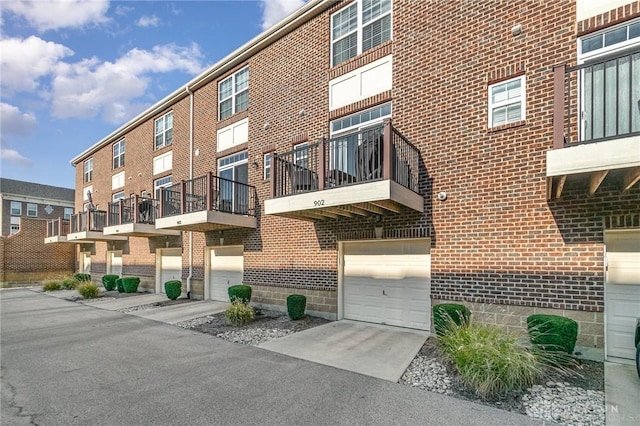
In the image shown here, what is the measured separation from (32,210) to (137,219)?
33.3 metres

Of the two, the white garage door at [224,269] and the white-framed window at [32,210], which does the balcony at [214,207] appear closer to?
the white garage door at [224,269]

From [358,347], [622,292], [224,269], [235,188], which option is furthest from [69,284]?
[622,292]

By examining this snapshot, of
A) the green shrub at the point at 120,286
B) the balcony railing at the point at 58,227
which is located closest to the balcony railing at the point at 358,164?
the green shrub at the point at 120,286

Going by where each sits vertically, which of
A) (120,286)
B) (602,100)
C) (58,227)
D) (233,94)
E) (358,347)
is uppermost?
(233,94)

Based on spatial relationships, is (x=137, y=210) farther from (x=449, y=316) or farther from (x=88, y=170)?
(x=449, y=316)

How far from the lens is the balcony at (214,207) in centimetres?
1033

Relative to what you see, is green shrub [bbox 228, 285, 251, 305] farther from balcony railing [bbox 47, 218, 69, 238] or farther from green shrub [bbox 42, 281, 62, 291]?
balcony railing [bbox 47, 218, 69, 238]

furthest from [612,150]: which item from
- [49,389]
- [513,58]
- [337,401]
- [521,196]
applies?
[49,389]

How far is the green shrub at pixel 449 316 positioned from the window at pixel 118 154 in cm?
1915

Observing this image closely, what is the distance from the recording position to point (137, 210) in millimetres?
14242

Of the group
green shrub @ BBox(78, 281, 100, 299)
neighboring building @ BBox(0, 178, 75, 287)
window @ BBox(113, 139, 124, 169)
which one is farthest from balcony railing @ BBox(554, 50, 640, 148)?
neighboring building @ BBox(0, 178, 75, 287)

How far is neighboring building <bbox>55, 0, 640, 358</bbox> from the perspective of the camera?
548cm

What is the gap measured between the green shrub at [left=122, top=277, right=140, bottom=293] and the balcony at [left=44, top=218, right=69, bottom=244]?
30.0ft

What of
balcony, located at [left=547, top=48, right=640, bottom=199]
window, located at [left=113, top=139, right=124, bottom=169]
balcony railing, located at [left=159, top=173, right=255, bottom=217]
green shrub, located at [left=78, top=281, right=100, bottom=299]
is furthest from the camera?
window, located at [left=113, top=139, right=124, bottom=169]
